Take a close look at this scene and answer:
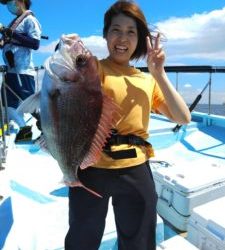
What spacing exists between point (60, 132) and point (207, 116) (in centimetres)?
721

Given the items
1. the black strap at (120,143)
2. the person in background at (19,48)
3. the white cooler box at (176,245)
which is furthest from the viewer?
the person in background at (19,48)

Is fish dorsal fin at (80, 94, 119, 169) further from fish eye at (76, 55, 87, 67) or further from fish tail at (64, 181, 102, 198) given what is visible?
fish eye at (76, 55, 87, 67)

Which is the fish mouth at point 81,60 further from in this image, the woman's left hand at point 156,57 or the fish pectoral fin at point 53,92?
the woman's left hand at point 156,57

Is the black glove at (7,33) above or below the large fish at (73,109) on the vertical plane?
above

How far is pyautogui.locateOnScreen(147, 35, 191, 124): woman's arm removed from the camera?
84.6 inches

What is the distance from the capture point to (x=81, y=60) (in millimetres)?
1735

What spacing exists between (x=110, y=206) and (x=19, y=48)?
122 inches

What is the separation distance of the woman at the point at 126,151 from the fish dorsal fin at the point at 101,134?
0.55ft

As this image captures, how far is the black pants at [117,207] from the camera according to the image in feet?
6.86

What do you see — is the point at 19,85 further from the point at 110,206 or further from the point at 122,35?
the point at 122,35

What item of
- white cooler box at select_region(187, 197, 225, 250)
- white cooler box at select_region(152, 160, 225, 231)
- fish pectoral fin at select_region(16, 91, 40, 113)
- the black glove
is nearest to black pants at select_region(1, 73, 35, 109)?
the black glove

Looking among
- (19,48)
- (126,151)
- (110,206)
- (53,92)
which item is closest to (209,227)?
(110,206)

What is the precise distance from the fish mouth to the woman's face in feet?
1.49

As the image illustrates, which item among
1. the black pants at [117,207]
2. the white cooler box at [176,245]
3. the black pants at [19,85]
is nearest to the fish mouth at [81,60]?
the black pants at [117,207]
